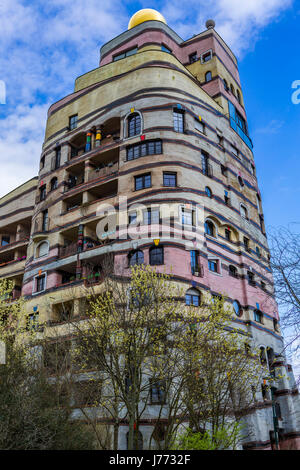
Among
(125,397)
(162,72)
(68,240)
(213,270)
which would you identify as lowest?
(125,397)

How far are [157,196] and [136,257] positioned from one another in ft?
14.7

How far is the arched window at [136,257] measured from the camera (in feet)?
87.6

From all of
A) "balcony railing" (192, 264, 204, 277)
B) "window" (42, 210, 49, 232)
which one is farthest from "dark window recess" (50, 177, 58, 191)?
"balcony railing" (192, 264, 204, 277)

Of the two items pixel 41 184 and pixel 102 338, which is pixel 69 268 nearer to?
pixel 41 184

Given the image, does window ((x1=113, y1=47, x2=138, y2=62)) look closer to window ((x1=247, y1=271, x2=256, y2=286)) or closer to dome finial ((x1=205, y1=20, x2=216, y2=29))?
dome finial ((x1=205, y1=20, x2=216, y2=29))

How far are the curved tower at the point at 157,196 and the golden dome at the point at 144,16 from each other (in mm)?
5240

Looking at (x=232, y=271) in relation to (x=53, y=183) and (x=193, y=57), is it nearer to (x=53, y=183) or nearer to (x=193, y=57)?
(x=53, y=183)

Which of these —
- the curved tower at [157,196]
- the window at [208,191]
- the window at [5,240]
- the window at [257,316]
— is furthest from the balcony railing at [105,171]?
the window at [5,240]

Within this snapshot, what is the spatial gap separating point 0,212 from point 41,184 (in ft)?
34.4

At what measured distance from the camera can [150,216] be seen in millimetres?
27719

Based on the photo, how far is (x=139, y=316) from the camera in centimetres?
1770

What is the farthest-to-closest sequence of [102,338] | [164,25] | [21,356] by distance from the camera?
[164,25]
[21,356]
[102,338]

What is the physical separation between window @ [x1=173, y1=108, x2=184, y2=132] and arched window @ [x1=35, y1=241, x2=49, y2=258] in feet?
44.9
